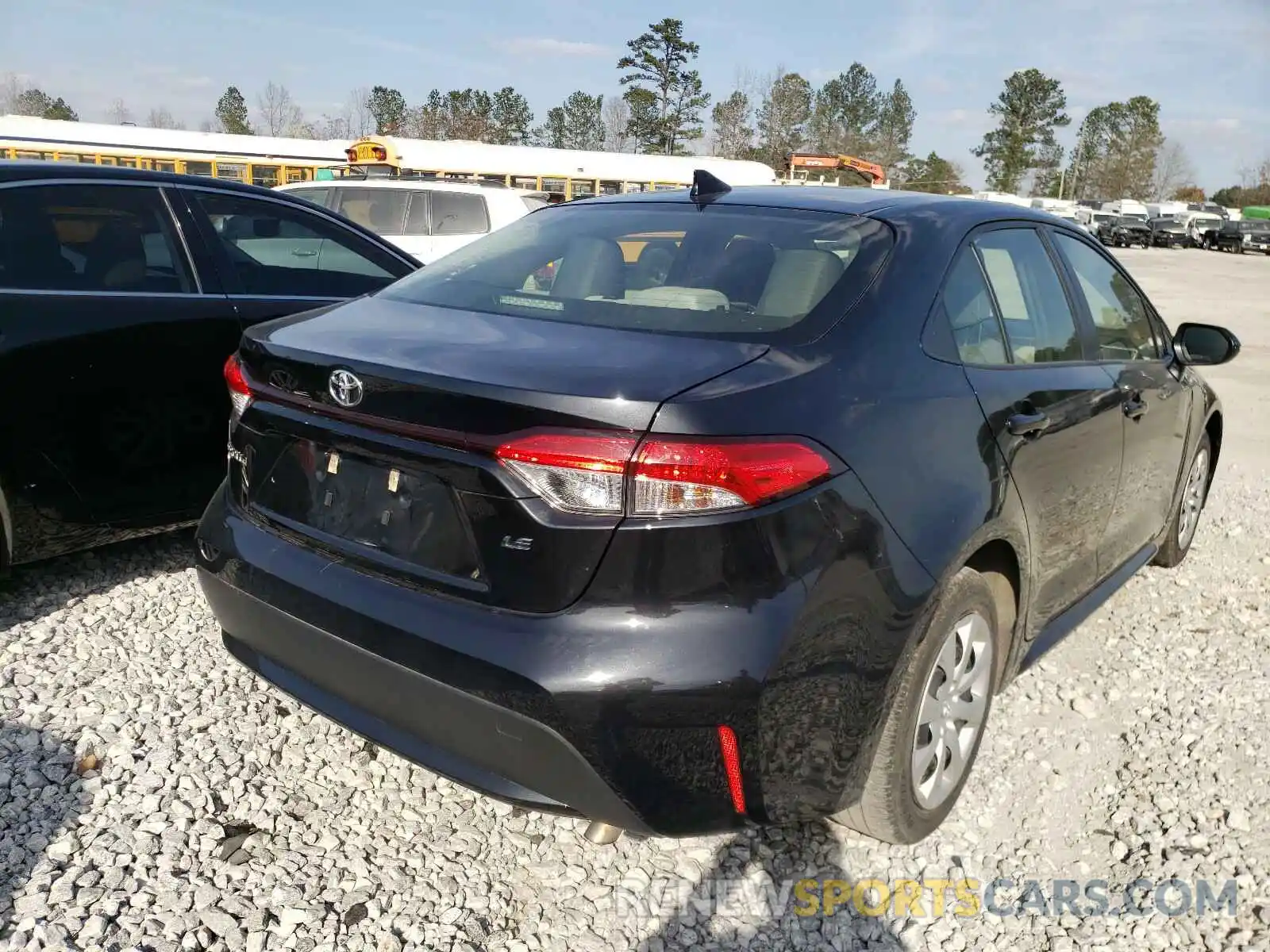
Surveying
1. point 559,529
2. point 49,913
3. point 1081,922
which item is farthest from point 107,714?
point 1081,922

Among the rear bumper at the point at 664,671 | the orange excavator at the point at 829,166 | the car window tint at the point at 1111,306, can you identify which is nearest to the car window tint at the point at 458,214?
the car window tint at the point at 1111,306

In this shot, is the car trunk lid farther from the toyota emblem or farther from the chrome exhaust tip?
the chrome exhaust tip

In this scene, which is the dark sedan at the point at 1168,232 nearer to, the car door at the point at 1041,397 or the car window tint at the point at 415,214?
the car window tint at the point at 415,214

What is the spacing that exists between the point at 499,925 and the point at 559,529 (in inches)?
40.1

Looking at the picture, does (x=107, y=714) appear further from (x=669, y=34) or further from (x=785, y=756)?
(x=669, y=34)

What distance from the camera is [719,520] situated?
1.80m

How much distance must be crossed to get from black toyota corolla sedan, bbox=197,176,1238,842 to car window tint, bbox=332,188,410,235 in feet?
33.0

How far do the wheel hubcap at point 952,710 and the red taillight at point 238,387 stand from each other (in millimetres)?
1775

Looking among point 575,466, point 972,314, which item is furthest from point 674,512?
point 972,314

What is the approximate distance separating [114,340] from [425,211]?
926cm

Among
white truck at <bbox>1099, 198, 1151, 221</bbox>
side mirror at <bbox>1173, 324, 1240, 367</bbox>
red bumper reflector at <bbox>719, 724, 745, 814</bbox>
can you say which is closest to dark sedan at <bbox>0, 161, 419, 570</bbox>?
red bumper reflector at <bbox>719, 724, 745, 814</bbox>

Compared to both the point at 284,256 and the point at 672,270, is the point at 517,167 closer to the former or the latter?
the point at 284,256

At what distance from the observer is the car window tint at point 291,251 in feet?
13.3

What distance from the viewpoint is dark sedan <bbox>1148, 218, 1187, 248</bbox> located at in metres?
47.2
